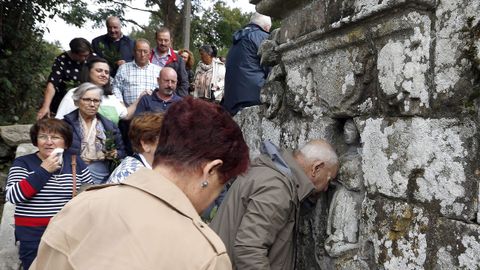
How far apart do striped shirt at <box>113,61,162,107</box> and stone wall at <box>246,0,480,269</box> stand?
9.89 ft

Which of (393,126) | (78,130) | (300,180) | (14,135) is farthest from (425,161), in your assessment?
(14,135)

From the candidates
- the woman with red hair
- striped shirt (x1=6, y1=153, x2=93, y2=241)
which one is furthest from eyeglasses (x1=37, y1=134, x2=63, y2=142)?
the woman with red hair

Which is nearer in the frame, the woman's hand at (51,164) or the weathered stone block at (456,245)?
the weathered stone block at (456,245)

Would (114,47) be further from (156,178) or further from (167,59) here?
(156,178)

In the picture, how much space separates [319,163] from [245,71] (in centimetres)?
184

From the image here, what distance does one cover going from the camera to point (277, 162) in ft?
8.18

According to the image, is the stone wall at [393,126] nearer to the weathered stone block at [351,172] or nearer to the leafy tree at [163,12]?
the weathered stone block at [351,172]

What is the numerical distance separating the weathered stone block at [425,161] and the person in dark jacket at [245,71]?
1.97 meters

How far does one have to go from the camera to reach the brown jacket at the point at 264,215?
88.5 inches

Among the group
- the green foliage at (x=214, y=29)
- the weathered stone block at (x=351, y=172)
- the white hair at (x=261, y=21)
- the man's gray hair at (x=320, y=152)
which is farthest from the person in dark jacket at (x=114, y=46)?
the green foliage at (x=214, y=29)

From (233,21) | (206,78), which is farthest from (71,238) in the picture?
(233,21)

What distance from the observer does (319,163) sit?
2.31 meters

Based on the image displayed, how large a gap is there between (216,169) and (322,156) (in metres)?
1.04

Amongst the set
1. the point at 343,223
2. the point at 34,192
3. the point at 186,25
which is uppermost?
the point at 186,25
